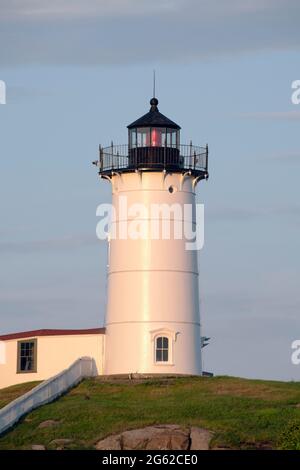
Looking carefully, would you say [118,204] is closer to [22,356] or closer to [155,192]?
[155,192]

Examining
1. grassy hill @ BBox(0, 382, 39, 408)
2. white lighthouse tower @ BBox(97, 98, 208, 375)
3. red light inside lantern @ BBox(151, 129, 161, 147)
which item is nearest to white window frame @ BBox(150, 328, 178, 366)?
white lighthouse tower @ BBox(97, 98, 208, 375)

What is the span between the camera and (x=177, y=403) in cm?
6172

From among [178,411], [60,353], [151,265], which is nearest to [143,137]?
[151,265]

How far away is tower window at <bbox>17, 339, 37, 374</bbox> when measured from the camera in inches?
2746

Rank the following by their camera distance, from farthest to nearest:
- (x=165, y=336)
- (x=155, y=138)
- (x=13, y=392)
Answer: (x=155, y=138) < (x=13, y=392) < (x=165, y=336)

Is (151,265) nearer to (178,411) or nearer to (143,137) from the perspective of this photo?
(143,137)

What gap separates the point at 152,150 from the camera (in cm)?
6788

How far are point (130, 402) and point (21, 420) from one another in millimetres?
3898

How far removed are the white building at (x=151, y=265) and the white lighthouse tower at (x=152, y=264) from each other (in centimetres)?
3

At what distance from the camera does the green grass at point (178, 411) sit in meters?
57.1

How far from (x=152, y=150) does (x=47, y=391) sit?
9.72 m

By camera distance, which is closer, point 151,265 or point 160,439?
point 160,439

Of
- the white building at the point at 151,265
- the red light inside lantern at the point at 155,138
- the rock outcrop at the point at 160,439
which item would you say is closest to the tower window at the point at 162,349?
the white building at the point at 151,265

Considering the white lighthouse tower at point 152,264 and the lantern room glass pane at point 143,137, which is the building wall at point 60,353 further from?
the lantern room glass pane at point 143,137
